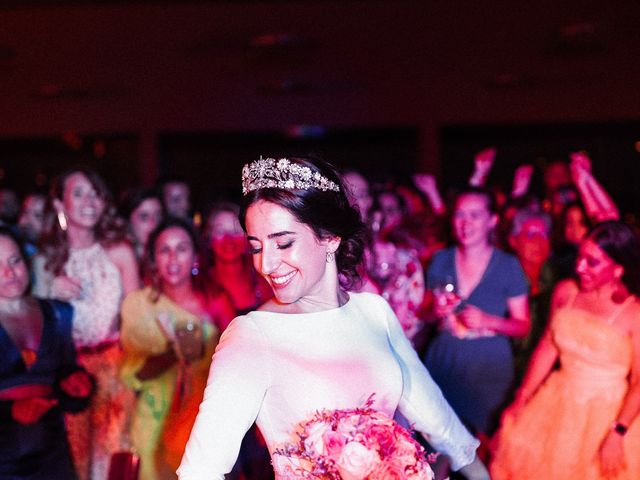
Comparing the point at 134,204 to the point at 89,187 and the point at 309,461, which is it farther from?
the point at 309,461

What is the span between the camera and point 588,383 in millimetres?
4020

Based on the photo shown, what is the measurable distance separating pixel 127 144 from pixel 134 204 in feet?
18.3

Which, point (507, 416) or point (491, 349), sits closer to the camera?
point (507, 416)

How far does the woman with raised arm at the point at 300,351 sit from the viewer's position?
1.84 meters

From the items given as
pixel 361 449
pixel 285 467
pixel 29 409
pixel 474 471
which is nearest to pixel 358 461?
pixel 361 449

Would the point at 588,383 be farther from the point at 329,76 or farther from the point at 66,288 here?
the point at 329,76

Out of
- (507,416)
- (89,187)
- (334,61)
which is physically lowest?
(507,416)

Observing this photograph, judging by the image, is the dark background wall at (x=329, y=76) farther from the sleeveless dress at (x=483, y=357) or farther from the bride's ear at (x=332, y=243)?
the bride's ear at (x=332, y=243)

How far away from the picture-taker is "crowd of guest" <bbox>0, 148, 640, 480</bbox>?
383cm

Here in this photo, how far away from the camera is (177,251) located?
4.43 meters

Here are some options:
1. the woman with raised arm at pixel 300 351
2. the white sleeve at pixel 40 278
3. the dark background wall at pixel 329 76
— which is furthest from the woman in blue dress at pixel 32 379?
the dark background wall at pixel 329 76

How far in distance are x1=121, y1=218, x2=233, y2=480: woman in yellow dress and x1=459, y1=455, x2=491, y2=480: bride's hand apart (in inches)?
91.5

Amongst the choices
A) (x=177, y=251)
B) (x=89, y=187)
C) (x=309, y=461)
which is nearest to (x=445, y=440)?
(x=309, y=461)

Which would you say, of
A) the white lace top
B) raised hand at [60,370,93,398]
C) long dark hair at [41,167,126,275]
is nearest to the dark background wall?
long dark hair at [41,167,126,275]
